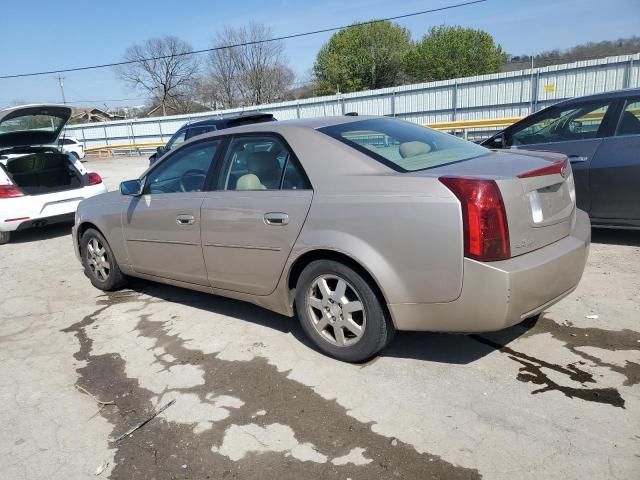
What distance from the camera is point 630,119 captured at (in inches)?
203

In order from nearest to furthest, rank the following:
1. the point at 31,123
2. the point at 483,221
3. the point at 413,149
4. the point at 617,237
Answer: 1. the point at 483,221
2. the point at 413,149
3. the point at 617,237
4. the point at 31,123

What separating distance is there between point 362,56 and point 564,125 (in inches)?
2191

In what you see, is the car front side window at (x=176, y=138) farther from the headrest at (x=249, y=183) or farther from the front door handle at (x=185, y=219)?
the headrest at (x=249, y=183)

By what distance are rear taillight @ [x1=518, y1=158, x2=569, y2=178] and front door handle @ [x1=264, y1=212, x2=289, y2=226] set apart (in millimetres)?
1483

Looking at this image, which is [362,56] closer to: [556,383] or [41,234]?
[41,234]

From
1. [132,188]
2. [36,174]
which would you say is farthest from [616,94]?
[36,174]

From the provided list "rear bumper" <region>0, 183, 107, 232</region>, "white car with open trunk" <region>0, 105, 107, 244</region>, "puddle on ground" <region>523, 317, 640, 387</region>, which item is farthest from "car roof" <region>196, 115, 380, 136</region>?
"white car with open trunk" <region>0, 105, 107, 244</region>

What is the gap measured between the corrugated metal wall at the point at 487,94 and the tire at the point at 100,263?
17.6m

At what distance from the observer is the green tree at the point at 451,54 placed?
56156 millimetres

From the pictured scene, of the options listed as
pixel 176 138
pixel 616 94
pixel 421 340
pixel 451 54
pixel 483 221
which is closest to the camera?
pixel 483 221

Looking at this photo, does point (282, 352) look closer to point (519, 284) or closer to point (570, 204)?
point (519, 284)

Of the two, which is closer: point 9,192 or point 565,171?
point 565,171

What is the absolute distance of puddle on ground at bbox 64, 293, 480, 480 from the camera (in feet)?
8.10

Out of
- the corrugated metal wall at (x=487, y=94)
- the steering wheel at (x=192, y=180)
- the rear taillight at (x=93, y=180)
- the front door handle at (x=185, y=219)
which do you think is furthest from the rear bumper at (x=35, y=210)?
the corrugated metal wall at (x=487, y=94)
